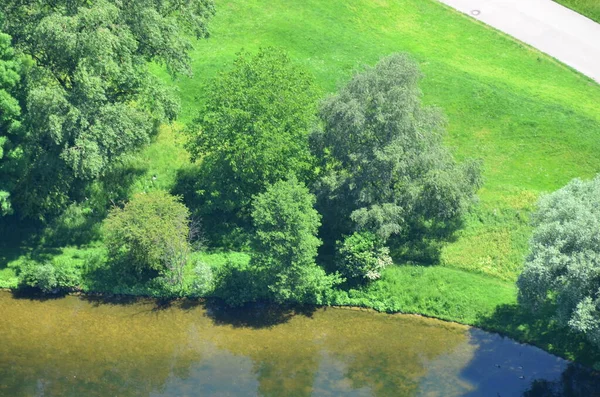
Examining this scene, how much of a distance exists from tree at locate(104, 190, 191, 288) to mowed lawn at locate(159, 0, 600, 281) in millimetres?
10539

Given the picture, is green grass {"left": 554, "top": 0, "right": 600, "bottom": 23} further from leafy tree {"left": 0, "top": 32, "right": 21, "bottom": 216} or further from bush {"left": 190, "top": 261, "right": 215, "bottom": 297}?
leafy tree {"left": 0, "top": 32, "right": 21, "bottom": 216}

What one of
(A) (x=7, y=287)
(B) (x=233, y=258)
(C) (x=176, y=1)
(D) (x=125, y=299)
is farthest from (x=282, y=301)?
(C) (x=176, y=1)

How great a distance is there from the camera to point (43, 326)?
60.6 m

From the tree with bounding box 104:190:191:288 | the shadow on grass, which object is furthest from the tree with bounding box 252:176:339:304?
the shadow on grass

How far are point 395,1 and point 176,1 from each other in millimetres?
25538

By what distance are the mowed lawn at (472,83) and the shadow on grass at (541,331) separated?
364 centimetres

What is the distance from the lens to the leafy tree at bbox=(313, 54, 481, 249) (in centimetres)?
6100

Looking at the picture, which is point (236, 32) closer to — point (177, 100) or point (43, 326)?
point (177, 100)

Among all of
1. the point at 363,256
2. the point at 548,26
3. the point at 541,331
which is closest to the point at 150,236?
the point at 363,256

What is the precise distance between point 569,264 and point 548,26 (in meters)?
34.9

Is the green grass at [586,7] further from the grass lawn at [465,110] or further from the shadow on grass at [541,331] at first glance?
the shadow on grass at [541,331]

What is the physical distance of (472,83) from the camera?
75625 millimetres

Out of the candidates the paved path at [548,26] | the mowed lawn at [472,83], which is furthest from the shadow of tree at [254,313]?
the paved path at [548,26]

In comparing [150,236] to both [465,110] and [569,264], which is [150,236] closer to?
[569,264]
